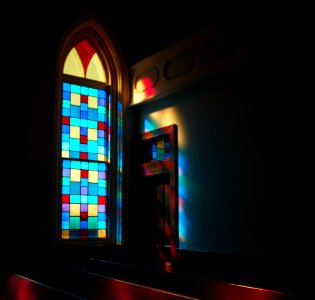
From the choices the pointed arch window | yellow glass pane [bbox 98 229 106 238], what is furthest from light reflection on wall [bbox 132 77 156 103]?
yellow glass pane [bbox 98 229 106 238]

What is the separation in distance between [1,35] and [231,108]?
2959mm

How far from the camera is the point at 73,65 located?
6887 millimetres

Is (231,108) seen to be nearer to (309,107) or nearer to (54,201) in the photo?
(309,107)

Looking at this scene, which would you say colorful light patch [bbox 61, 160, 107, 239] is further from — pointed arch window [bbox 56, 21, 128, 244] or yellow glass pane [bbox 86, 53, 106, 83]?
yellow glass pane [bbox 86, 53, 106, 83]

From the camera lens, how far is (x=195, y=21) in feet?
20.7

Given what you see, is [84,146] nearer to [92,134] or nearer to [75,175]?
[92,134]

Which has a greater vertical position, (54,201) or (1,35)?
(1,35)

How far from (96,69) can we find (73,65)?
353 millimetres

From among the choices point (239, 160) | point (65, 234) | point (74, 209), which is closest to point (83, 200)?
point (74, 209)

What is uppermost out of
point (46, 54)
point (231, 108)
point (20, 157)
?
point (46, 54)

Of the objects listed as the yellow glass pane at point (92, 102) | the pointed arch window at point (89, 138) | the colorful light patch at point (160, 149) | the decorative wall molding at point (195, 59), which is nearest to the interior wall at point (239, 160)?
the decorative wall molding at point (195, 59)

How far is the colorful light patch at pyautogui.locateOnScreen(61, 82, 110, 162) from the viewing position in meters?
6.58

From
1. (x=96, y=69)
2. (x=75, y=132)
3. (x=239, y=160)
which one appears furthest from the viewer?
(x=96, y=69)

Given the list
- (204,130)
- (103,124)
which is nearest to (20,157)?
(103,124)
